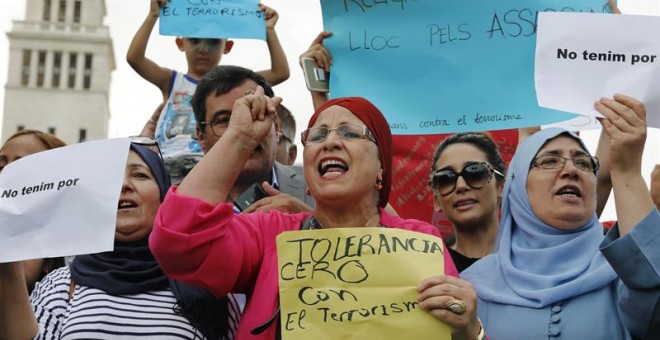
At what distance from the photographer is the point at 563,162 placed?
12.4 ft

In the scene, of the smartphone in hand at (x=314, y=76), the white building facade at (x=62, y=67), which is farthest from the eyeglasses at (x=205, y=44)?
the white building facade at (x=62, y=67)

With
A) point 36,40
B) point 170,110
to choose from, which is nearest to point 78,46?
point 36,40

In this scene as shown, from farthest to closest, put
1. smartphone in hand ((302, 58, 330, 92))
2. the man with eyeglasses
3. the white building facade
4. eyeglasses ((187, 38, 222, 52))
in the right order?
the white building facade, eyeglasses ((187, 38, 222, 52)), smartphone in hand ((302, 58, 330, 92)), the man with eyeglasses

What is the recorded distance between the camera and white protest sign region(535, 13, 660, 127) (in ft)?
11.4

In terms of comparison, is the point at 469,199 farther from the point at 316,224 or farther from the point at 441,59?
the point at 316,224

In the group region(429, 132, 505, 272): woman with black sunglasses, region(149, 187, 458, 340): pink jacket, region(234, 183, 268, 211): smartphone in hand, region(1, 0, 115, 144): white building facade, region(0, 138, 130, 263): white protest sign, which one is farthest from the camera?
region(1, 0, 115, 144): white building facade

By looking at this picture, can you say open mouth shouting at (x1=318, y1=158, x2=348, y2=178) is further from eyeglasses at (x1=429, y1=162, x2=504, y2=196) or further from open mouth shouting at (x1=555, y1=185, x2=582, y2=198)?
eyeglasses at (x1=429, y1=162, x2=504, y2=196)

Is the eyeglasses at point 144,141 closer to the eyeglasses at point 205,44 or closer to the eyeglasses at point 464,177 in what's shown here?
the eyeglasses at point 464,177

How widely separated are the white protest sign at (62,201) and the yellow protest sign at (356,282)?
26.4 inches

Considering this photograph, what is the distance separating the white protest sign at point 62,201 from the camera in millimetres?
3367

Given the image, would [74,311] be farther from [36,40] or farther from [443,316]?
[36,40]

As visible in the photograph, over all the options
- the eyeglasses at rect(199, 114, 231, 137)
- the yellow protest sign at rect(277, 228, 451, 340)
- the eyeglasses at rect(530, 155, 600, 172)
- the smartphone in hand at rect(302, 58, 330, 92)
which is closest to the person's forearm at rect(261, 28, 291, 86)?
the smartphone in hand at rect(302, 58, 330, 92)

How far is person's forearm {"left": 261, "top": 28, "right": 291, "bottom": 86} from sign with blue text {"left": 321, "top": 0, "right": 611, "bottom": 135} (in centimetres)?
82

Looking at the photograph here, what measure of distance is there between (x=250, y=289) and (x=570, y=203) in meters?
1.21
